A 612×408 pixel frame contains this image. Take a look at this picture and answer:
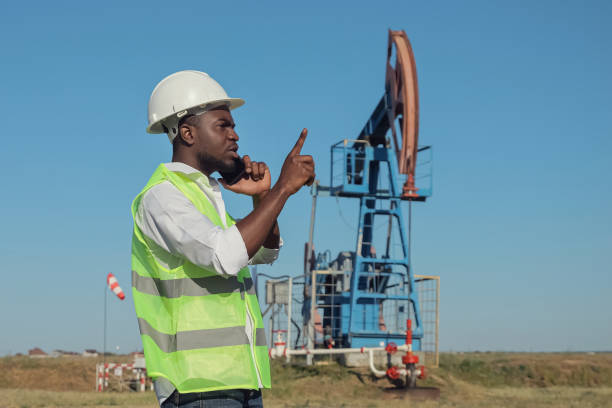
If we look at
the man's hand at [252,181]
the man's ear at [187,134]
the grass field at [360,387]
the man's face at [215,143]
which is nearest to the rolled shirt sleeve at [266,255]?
the man's hand at [252,181]

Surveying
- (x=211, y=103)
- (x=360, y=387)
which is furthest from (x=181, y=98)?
(x=360, y=387)

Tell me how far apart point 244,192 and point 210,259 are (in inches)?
23.0

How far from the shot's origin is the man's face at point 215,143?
2514mm

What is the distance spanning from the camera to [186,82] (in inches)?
101

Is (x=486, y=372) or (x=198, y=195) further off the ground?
(x=198, y=195)

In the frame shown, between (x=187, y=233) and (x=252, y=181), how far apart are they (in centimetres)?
58

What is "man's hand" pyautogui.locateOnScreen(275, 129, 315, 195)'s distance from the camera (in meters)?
2.27

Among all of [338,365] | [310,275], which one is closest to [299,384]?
[338,365]

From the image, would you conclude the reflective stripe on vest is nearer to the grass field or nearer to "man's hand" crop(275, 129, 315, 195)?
"man's hand" crop(275, 129, 315, 195)

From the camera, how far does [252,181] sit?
270cm

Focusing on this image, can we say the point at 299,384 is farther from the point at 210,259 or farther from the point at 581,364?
the point at 210,259

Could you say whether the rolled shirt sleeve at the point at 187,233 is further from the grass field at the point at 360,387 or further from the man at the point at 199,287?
the grass field at the point at 360,387

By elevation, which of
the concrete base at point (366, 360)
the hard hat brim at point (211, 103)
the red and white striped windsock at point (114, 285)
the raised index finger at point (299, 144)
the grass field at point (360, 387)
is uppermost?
the hard hat brim at point (211, 103)

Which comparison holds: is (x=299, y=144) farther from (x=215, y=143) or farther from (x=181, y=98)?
(x=181, y=98)
